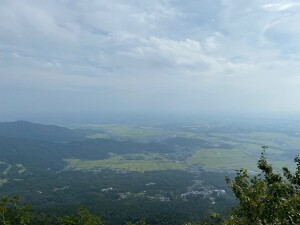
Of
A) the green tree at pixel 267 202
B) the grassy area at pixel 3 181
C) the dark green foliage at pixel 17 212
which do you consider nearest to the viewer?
the green tree at pixel 267 202

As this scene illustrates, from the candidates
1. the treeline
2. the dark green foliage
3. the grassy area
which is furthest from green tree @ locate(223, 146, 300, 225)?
the grassy area

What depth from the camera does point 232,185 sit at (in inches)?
803

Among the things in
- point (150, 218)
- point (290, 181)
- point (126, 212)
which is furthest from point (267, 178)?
point (126, 212)

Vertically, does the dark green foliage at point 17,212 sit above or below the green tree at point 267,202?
below

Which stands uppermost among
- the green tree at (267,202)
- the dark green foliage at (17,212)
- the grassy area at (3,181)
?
the green tree at (267,202)

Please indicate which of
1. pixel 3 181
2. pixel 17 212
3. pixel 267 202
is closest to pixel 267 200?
pixel 267 202

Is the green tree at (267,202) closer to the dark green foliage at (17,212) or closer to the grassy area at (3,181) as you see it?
the dark green foliage at (17,212)

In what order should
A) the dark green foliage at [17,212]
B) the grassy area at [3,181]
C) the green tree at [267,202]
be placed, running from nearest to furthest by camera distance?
the green tree at [267,202] < the dark green foliage at [17,212] < the grassy area at [3,181]

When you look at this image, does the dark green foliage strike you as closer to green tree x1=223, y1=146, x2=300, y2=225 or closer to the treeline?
the treeline

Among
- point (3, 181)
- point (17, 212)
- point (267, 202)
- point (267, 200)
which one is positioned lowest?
point (3, 181)

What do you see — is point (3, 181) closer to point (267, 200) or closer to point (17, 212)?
point (17, 212)

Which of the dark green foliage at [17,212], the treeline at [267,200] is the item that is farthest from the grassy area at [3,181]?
the treeline at [267,200]

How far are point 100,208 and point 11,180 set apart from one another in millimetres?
89555

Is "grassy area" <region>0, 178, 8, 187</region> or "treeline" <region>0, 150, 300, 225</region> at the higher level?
"treeline" <region>0, 150, 300, 225</region>
